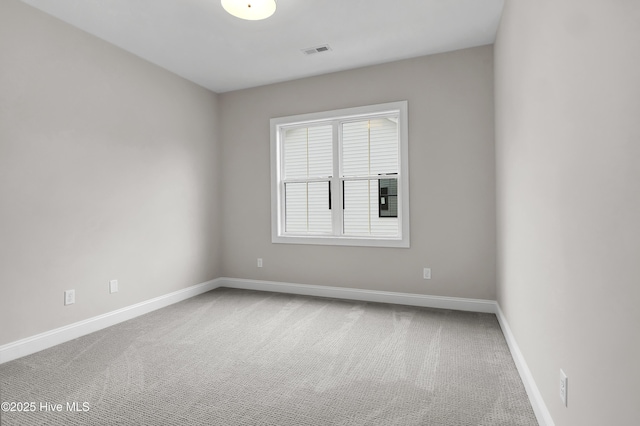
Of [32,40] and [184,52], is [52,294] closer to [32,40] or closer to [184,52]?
[32,40]

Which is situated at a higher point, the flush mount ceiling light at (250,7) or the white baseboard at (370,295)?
the flush mount ceiling light at (250,7)

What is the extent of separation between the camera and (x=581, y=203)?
128 cm

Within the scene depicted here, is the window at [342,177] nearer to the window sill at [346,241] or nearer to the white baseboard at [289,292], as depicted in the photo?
the window sill at [346,241]

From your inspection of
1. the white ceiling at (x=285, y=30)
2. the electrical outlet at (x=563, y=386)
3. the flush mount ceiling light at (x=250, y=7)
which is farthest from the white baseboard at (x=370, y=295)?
the flush mount ceiling light at (x=250, y=7)

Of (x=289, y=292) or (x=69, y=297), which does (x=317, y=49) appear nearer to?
(x=289, y=292)

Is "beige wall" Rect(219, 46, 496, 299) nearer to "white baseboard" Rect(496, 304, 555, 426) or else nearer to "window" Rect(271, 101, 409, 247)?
"window" Rect(271, 101, 409, 247)

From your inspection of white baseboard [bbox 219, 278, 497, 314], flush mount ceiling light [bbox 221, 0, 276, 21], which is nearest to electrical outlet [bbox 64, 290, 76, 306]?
white baseboard [bbox 219, 278, 497, 314]

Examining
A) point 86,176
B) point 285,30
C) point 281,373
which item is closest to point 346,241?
point 281,373

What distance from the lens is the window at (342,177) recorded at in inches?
159

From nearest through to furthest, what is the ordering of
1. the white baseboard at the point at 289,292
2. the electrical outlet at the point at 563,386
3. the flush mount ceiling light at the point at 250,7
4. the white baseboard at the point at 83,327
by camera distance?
1. the electrical outlet at the point at 563,386
2. the white baseboard at the point at 289,292
3. the flush mount ceiling light at the point at 250,7
4. the white baseboard at the point at 83,327

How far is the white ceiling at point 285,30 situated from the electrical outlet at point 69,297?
240cm

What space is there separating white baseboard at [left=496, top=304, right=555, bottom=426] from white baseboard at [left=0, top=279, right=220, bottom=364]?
3.56 meters

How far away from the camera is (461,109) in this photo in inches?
144

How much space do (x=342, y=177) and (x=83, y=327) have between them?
3.12 m
